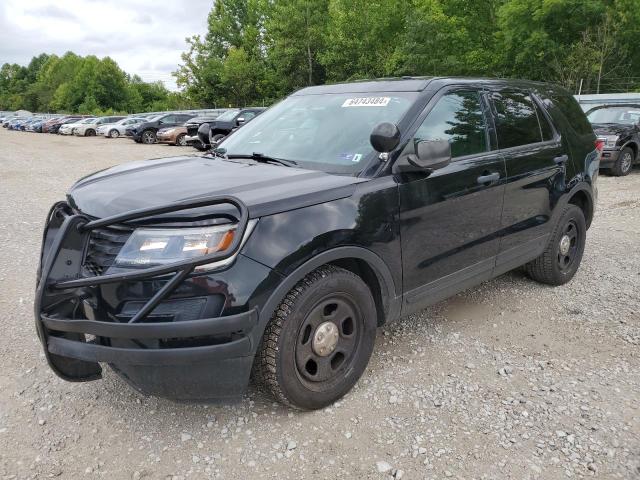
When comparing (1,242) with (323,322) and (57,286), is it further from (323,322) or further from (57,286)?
(323,322)

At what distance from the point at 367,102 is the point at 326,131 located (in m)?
0.34

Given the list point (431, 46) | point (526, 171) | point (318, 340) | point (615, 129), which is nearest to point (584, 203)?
point (526, 171)

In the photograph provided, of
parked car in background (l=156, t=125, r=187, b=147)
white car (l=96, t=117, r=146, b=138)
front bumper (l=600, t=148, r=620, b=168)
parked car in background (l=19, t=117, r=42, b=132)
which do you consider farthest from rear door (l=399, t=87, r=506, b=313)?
parked car in background (l=19, t=117, r=42, b=132)

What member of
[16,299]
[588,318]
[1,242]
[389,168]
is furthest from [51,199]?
[588,318]

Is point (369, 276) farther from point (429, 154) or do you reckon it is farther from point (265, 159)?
point (265, 159)

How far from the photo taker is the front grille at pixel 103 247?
245cm

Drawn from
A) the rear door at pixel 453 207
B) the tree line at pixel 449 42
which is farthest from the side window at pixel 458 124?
the tree line at pixel 449 42

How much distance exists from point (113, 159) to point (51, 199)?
8.87 m

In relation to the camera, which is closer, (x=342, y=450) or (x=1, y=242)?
(x=342, y=450)

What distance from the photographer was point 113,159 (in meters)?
17.7

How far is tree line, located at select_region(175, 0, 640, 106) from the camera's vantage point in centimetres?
2894

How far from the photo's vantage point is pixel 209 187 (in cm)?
272

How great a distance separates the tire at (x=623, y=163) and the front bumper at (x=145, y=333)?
37.7 ft

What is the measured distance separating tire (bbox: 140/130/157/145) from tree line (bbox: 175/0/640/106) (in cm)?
1443
